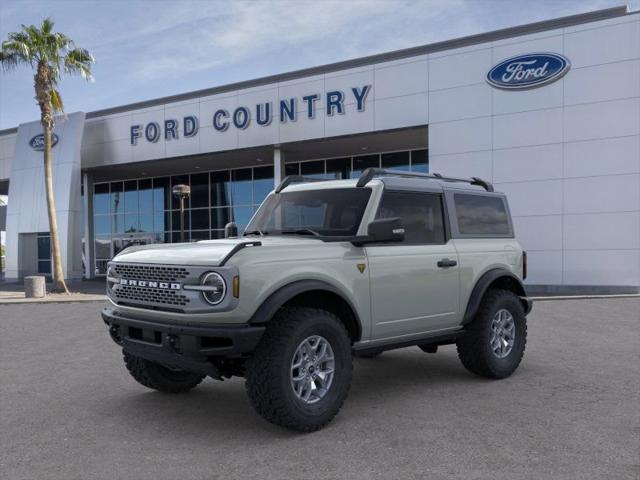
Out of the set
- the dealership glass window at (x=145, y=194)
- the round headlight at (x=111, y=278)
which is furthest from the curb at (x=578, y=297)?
the dealership glass window at (x=145, y=194)

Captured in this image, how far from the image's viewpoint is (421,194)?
5.79 meters

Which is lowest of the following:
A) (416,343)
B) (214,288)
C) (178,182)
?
(416,343)

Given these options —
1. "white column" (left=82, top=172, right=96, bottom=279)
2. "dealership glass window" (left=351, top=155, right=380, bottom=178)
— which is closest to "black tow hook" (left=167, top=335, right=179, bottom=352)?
"dealership glass window" (left=351, top=155, right=380, bottom=178)

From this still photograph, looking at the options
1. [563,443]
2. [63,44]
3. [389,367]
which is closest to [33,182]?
Result: [63,44]

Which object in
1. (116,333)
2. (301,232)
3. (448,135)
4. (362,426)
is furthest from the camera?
(448,135)

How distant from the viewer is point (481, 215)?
21.1 ft

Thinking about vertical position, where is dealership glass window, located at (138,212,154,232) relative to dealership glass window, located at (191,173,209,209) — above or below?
below

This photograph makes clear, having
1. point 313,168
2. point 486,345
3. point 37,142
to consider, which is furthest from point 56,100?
point 486,345

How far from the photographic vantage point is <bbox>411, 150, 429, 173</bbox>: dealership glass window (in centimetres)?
2379

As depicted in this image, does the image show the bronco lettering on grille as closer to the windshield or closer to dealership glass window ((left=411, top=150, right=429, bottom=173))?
the windshield

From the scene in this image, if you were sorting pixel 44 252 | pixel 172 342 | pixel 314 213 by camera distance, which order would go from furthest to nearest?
pixel 44 252
pixel 314 213
pixel 172 342

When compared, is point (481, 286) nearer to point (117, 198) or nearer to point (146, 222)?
point (146, 222)

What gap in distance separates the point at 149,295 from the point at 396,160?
20.7 meters

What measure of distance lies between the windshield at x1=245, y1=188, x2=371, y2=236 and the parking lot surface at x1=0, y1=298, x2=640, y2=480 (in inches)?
64.5
